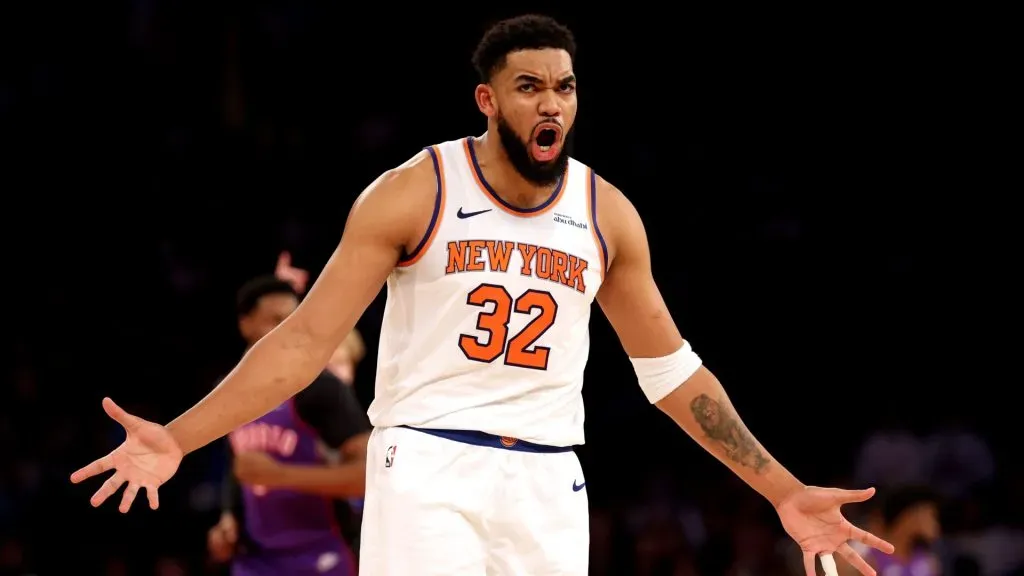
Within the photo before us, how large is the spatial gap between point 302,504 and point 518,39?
2.72m

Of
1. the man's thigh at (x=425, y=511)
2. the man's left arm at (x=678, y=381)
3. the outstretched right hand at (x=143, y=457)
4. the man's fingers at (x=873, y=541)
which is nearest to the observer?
the outstretched right hand at (x=143, y=457)

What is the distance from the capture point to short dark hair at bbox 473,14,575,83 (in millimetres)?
3883

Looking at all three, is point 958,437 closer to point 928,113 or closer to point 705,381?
point 928,113

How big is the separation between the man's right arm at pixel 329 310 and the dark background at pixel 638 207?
5.73 m

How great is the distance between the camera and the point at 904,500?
7.58 metres

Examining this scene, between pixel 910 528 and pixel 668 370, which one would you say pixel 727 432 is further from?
pixel 910 528

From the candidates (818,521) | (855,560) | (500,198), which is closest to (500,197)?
(500,198)

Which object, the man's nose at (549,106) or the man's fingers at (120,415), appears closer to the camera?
the man's fingers at (120,415)

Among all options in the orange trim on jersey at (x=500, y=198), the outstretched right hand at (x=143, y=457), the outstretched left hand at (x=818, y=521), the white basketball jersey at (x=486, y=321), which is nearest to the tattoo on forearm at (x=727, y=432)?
the outstretched left hand at (x=818, y=521)

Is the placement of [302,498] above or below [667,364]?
below

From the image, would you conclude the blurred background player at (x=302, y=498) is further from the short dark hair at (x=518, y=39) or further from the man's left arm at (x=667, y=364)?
the short dark hair at (x=518, y=39)

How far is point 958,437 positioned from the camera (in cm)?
975

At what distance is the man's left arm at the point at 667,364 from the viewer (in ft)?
13.4

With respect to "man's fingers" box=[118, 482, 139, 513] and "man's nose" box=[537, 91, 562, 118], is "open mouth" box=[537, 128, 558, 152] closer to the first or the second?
"man's nose" box=[537, 91, 562, 118]
